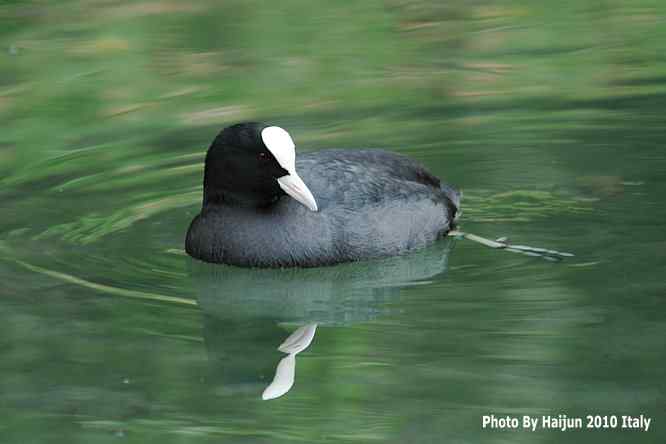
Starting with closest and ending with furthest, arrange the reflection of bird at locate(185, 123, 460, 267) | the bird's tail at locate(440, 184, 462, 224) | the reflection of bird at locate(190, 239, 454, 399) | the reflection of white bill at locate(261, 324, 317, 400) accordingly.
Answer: the reflection of white bill at locate(261, 324, 317, 400) < the reflection of bird at locate(190, 239, 454, 399) < the reflection of bird at locate(185, 123, 460, 267) < the bird's tail at locate(440, 184, 462, 224)

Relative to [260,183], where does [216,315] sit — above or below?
below

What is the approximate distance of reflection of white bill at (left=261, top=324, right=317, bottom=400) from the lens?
21.9 ft

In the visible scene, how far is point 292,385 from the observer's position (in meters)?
6.73

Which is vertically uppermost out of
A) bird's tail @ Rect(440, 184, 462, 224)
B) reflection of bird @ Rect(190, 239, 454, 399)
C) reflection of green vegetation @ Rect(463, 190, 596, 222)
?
bird's tail @ Rect(440, 184, 462, 224)

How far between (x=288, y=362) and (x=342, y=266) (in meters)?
1.36

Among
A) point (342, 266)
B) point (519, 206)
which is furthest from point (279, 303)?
point (519, 206)

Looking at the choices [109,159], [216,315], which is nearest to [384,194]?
[216,315]

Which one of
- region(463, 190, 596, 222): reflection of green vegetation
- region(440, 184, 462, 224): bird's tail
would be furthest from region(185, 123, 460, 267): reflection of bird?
region(463, 190, 596, 222): reflection of green vegetation

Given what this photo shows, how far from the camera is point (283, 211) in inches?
323

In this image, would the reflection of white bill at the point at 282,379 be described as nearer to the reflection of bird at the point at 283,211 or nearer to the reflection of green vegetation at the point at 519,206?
the reflection of bird at the point at 283,211

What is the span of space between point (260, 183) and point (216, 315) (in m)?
0.82

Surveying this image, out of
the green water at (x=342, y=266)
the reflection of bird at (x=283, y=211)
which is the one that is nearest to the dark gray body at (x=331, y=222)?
the reflection of bird at (x=283, y=211)

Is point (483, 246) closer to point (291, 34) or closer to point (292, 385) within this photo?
point (292, 385)

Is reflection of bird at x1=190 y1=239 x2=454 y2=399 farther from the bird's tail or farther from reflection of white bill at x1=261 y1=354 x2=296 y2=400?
the bird's tail
